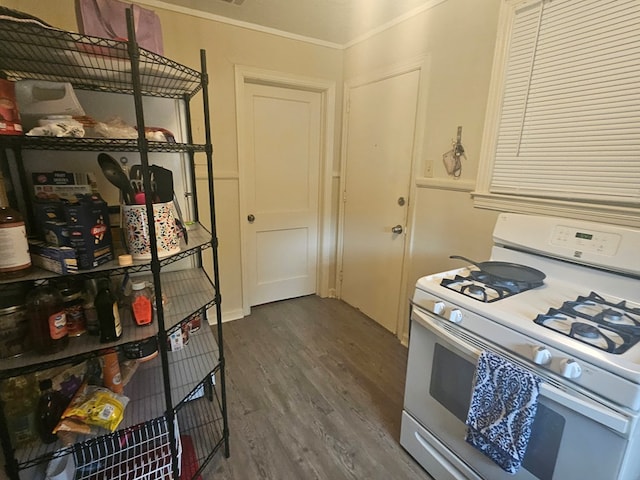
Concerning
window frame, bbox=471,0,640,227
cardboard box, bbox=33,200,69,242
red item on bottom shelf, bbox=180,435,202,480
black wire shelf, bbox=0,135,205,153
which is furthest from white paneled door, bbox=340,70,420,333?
cardboard box, bbox=33,200,69,242

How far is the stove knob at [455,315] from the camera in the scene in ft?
4.09

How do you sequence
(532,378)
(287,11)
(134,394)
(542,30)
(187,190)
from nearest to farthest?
(532,378) → (134,394) → (542,30) → (187,190) → (287,11)

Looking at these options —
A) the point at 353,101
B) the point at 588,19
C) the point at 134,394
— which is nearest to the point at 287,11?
the point at 353,101

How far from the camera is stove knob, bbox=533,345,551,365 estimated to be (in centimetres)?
99

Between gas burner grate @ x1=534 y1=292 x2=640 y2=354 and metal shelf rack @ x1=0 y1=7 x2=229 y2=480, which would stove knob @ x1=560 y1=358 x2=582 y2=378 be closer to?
gas burner grate @ x1=534 y1=292 x2=640 y2=354

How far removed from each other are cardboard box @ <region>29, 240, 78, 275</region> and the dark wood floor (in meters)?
1.17

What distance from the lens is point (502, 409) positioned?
1073 mm

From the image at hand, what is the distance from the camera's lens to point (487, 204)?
187 centimetres

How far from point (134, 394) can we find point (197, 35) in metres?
2.35

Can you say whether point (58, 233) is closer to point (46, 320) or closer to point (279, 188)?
point (46, 320)

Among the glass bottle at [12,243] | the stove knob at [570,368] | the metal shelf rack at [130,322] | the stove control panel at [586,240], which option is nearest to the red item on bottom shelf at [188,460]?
the metal shelf rack at [130,322]

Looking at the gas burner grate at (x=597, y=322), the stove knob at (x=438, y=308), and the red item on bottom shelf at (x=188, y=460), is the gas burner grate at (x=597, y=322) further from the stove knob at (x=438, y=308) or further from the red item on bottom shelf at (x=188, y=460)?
the red item on bottom shelf at (x=188, y=460)

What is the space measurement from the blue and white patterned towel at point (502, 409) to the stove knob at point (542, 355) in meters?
0.06

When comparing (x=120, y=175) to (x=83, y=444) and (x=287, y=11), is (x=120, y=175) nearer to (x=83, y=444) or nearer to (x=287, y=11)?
(x=83, y=444)
